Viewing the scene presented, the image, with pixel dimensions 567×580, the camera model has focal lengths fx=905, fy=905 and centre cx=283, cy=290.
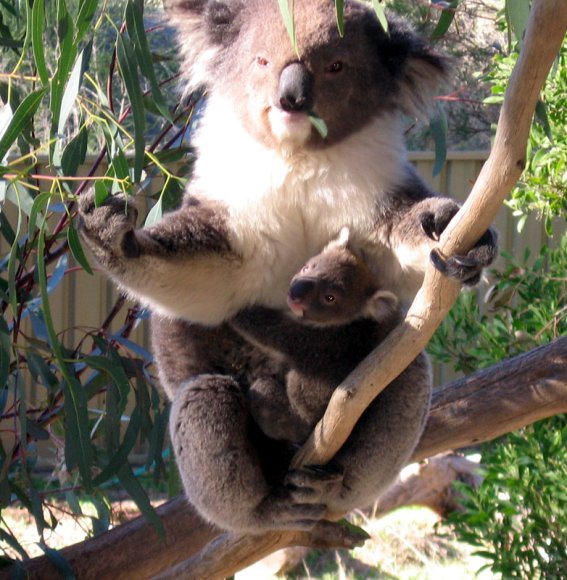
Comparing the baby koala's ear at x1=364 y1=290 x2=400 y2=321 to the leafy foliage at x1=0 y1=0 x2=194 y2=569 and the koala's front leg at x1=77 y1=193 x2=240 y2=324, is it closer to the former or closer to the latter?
the koala's front leg at x1=77 y1=193 x2=240 y2=324

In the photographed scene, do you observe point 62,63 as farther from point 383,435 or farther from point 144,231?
point 383,435

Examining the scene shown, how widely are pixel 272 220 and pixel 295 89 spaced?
1.02ft

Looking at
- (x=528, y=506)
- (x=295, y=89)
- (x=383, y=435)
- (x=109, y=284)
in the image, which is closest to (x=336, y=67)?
(x=295, y=89)

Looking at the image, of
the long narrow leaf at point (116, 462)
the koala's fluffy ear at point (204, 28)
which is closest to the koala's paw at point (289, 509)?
the long narrow leaf at point (116, 462)

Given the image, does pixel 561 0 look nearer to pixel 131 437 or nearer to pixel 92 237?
pixel 92 237

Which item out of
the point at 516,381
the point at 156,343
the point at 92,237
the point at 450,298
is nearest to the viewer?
the point at 450,298

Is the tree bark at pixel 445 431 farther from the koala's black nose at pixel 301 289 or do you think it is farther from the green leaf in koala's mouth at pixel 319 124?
the green leaf in koala's mouth at pixel 319 124

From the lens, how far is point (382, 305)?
2.04 metres

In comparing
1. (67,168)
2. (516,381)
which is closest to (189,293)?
(67,168)

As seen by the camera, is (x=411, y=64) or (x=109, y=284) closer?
(x=411, y=64)

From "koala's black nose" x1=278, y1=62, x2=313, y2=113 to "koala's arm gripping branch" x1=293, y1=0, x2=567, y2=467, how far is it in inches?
17.3

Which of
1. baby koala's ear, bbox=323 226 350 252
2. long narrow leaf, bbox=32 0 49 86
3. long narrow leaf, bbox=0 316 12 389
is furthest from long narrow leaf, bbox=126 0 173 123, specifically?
long narrow leaf, bbox=0 316 12 389

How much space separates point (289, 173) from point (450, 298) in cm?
52

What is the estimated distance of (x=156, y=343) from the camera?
229 cm
